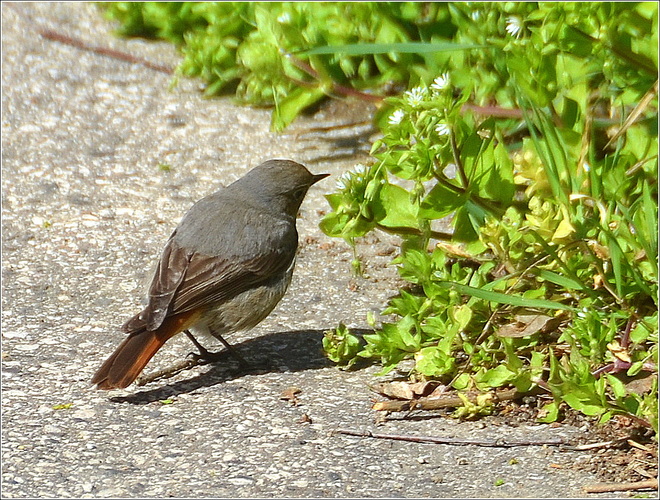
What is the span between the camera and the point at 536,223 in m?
3.68

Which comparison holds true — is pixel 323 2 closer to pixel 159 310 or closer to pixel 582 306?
pixel 159 310

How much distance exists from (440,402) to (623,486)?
833mm

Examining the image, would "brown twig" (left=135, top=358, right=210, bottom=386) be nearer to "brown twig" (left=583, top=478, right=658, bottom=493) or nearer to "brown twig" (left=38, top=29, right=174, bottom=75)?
"brown twig" (left=583, top=478, right=658, bottom=493)

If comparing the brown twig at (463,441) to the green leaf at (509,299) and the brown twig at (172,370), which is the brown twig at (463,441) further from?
the brown twig at (172,370)

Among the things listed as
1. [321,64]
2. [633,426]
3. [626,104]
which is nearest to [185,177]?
[321,64]

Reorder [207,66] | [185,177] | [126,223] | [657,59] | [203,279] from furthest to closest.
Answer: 1. [207,66]
2. [185,177]
3. [126,223]
4. [203,279]
5. [657,59]

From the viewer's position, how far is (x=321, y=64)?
600cm

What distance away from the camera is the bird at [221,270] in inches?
169

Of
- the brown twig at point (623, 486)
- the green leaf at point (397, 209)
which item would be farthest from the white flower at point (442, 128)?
the brown twig at point (623, 486)

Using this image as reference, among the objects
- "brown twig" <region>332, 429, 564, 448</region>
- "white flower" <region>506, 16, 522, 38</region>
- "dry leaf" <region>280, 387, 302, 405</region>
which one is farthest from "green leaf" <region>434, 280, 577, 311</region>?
"white flower" <region>506, 16, 522, 38</region>

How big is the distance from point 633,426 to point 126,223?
3.27m

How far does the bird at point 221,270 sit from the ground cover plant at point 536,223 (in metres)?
0.55

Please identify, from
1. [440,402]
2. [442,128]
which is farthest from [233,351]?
[442,128]

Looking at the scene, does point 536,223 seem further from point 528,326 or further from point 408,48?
point 408,48
